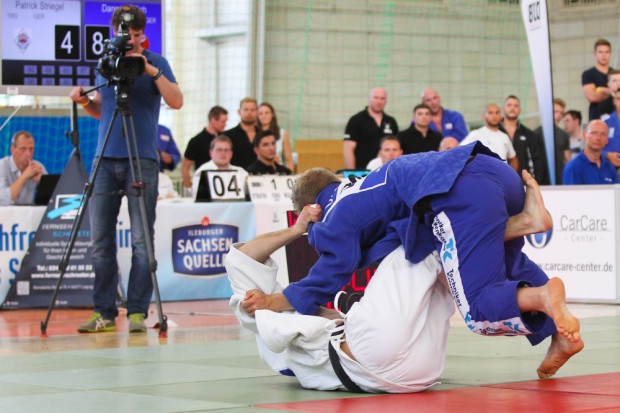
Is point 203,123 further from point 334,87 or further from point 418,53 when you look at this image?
point 418,53

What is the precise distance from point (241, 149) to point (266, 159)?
65cm

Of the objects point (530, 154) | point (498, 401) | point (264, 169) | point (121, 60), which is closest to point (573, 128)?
point (530, 154)

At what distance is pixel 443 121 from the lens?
547 inches

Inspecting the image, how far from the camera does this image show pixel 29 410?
4.43 meters

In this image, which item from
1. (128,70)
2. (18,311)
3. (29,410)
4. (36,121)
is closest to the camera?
(29,410)

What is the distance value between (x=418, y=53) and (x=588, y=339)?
11542 mm

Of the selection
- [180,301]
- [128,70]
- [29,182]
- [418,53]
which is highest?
[418,53]

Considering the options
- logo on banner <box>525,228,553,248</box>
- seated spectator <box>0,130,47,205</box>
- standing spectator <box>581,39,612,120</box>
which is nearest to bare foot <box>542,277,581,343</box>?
logo on banner <box>525,228,553,248</box>

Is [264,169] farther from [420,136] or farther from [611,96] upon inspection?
[611,96]

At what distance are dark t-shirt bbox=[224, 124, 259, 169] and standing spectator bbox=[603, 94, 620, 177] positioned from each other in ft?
12.3

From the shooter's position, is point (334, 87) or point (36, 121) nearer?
point (36, 121)

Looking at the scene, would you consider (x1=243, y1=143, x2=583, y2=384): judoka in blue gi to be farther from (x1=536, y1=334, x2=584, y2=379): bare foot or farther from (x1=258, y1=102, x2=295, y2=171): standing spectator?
(x1=258, y1=102, x2=295, y2=171): standing spectator

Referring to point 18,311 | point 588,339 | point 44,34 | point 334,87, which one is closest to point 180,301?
point 18,311

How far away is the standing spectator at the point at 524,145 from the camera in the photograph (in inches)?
533
